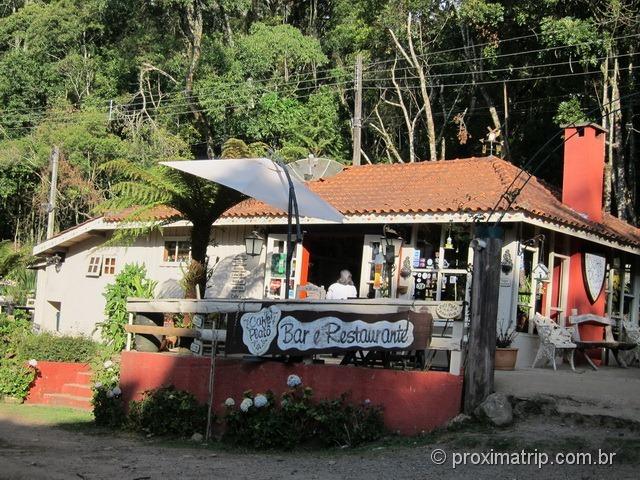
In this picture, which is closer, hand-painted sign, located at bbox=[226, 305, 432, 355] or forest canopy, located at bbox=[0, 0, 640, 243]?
hand-painted sign, located at bbox=[226, 305, 432, 355]

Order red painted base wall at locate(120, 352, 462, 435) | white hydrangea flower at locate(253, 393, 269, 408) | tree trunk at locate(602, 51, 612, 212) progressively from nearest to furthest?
red painted base wall at locate(120, 352, 462, 435) → white hydrangea flower at locate(253, 393, 269, 408) → tree trunk at locate(602, 51, 612, 212)

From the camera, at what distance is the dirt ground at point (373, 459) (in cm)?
770

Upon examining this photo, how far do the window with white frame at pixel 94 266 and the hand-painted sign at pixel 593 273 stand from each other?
1152cm

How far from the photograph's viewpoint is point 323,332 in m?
10.1

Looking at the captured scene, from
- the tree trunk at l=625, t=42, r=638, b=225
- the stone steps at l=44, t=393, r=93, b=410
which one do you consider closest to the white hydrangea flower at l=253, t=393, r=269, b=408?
the stone steps at l=44, t=393, r=93, b=410

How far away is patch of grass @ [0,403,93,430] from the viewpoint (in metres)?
12.6

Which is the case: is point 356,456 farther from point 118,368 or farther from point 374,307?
point 118,368

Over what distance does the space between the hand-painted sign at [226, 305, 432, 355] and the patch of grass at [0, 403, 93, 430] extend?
320 centimetres

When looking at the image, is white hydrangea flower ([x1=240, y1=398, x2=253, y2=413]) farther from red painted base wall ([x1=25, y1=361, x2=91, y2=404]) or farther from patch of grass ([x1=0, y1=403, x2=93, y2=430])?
red painted base wall ([x1=25, y1=361, x2=91, y2=404])

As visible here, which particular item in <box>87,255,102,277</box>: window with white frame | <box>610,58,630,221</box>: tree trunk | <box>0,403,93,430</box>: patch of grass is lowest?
<box>0,403,93,430</box>: patch of grass

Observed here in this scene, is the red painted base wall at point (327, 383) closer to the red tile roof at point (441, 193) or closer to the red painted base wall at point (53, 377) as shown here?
the red painted base wall at point (53, 377)

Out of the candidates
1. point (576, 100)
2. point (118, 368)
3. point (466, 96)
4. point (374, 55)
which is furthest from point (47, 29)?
point (118, 368)

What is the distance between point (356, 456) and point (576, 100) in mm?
15405

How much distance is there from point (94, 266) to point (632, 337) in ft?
41.3
